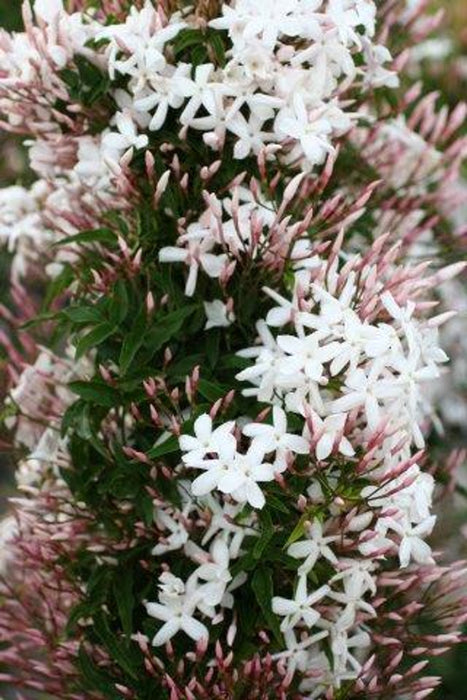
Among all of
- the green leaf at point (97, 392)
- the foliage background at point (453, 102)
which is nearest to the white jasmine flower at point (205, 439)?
the green leaf at point (97, 392)

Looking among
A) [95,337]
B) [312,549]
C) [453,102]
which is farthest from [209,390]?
[453,102]

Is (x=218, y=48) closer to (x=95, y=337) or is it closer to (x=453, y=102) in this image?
(x=95, y=337)

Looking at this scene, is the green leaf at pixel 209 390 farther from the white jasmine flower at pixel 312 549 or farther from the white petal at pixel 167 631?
the white petal at pixel 167 631

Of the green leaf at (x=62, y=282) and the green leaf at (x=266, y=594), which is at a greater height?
the green leaf at (x=62, y=282)

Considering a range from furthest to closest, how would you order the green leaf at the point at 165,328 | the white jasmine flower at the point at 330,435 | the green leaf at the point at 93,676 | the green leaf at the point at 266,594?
the green leaf at the point at 93,676 → the green leaf at the point at 165,328 → the green leaf at the point at 266,594 → the white jasmine flower at the point at 330,435

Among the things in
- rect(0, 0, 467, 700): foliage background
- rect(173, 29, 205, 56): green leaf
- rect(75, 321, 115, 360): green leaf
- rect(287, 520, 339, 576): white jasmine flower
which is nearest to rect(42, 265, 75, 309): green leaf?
rect(75, 321, 115, 360): green leaf

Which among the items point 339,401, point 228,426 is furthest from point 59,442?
point 339,401

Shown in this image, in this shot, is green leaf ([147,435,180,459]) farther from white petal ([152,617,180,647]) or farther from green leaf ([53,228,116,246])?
green leaf ([53,228,116,246])
